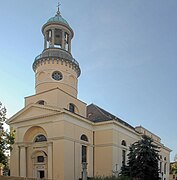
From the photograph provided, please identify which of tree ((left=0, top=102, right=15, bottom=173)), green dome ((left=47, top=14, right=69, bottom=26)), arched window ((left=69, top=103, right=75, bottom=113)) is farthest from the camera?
green dome ((left=47, top=14, right=69, bottom=26))

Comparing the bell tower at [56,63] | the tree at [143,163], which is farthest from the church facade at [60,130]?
the tree at [143,163]

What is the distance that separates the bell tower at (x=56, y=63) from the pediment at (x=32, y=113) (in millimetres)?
4007

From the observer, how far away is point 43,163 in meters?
29.8

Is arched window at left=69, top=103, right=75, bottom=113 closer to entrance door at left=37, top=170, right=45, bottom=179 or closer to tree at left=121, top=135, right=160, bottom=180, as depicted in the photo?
entrance door at left=37, top=170, right=45, bottom=179

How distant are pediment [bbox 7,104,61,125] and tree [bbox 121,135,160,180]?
921cm

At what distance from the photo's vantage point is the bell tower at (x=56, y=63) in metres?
34.2

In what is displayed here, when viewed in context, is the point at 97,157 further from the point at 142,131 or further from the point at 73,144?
the point at 142,131

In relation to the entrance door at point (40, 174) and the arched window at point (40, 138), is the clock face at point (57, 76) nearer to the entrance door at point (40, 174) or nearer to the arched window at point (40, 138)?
the arched window at point (40, 138)

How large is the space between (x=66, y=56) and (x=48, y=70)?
3135mm

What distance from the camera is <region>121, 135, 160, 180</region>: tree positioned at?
87.4 ft

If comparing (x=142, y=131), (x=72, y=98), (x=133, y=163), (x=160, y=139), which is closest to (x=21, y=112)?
(x=72, y=98)

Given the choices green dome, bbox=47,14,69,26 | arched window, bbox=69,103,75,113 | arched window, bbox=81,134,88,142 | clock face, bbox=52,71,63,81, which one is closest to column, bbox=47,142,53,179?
arched window, bbox=81,134,88,142

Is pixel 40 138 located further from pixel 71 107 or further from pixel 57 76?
pixel 57 76

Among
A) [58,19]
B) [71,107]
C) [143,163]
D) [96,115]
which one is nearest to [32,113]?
[71,107]
